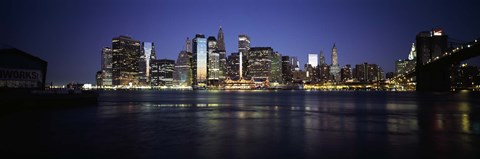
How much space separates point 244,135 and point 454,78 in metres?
199

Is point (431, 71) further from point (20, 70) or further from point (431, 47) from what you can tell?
point (20, 70)

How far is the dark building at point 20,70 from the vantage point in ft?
134

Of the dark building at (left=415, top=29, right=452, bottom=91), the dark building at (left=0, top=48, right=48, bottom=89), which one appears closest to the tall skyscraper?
the dark building at (left=415, top=29, right=452, bottom=91)

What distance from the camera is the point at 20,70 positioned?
142 feet

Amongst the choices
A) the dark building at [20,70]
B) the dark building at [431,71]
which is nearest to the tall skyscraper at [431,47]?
the dark building at [431,71]

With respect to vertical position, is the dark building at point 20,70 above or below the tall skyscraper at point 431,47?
below

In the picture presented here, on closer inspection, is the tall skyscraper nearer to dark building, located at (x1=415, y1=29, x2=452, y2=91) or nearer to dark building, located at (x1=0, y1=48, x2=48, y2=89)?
dark building, located at (x1=415, y1=29, x2=452, y2=91)

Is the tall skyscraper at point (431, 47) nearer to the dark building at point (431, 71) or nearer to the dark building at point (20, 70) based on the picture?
the dark building at point (431, 71)

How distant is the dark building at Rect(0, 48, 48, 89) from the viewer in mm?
40969

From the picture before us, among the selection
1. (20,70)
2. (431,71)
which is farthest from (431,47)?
(20,70)

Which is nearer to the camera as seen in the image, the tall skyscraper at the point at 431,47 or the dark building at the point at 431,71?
the dark building at the point at 431,71

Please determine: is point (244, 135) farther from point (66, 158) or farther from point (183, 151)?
point (66, 158)

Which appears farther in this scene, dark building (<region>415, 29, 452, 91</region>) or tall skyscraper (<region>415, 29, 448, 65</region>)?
tall skyscraper (<region>415, 29, 448, 65</region>)

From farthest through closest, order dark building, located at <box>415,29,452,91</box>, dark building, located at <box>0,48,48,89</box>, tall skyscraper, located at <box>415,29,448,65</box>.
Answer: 1. tall skyscraper, located at <box>415,29,448,65</box>
2. dark building, located at <box>415,29,452,91</box>
3. dark building, located at <box>0,48,48,89</box>
